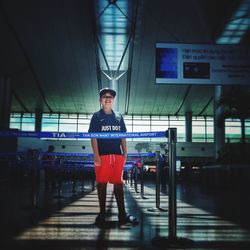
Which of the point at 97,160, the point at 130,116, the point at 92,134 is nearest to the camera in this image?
the point at 92,134

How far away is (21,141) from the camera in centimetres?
2628

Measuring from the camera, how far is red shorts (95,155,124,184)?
11.8 ft

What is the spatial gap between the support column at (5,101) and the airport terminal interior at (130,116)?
0.31ft

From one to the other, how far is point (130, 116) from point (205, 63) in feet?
94.2

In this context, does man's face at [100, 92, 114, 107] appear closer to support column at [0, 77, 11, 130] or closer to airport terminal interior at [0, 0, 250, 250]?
airport terminal interior at [0, 0, 250, 250]

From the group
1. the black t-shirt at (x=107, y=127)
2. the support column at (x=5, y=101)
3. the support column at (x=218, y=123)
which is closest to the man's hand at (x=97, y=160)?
the black t-shirt at (x=107, y=127)

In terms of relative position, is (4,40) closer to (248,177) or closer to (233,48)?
(233,48)

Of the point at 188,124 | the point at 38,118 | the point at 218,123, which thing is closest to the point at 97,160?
the point at 218,123

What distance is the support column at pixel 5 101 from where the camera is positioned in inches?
985

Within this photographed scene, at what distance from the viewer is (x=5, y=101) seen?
25.7m

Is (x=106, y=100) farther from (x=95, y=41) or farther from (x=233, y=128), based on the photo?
(x=233, y=128)

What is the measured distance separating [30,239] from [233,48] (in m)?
11.5

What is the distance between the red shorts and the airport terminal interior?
0.84 ft

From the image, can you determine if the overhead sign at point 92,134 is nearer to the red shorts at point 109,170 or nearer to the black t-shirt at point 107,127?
the black t-shirt at point 107,127
